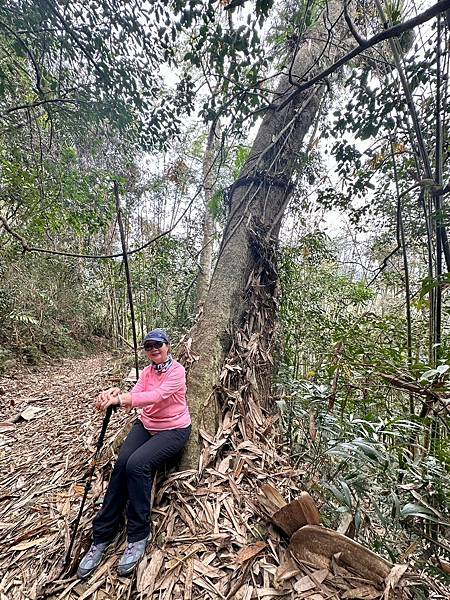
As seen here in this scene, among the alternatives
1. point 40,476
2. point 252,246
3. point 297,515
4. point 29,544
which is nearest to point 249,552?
point 297,515

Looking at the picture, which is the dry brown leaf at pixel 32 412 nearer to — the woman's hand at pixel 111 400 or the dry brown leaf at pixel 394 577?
the woman's hand at pixel 111 400

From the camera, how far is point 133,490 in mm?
1644

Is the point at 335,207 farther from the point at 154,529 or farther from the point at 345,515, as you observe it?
the point at 154,529

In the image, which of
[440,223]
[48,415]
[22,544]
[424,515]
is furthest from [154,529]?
[48,415]

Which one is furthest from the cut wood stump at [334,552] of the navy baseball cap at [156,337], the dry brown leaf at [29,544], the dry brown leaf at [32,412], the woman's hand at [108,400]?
the dry brown leaf at [32,412]

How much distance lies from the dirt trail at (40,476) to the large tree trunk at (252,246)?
1.01 m

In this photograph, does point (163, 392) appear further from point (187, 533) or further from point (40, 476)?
point (40, 476)

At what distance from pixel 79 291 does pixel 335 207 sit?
336 inches

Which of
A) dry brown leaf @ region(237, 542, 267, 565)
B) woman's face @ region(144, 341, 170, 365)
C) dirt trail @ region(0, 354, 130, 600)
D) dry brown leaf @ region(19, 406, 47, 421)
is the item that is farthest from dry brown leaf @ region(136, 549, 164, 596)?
dry brown leaf @ region(19, 406, 47, 421)

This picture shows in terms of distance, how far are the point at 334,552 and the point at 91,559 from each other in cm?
117

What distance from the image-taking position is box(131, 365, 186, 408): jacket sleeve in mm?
1791

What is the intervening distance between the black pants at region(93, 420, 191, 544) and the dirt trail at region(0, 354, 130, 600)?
31 cm

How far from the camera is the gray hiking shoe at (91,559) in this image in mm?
1542

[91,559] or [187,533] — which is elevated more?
[187,533]
